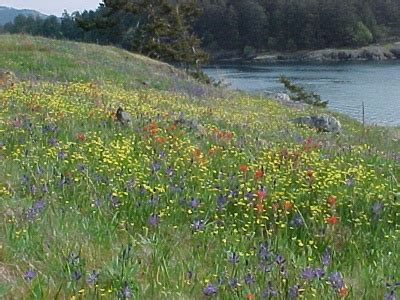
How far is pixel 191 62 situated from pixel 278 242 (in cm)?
4467

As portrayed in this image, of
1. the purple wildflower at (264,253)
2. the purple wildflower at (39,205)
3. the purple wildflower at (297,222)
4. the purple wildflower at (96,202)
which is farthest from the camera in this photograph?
the purple wildflower at (297,222)

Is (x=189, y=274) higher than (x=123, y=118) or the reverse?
the reverse

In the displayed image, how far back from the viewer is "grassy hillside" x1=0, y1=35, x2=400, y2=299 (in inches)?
131

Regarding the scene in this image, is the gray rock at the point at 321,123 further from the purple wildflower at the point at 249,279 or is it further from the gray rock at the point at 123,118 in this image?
the purple wildflower at the point at 249,279

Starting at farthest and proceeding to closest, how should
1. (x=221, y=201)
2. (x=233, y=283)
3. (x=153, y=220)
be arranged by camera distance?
(x=221, y=201)
(x=153, y=220)
(x=233, y=283)

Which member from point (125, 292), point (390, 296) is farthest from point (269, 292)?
point (125, 292)

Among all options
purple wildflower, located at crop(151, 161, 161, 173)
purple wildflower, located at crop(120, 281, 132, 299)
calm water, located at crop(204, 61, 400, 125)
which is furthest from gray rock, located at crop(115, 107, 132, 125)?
calm water, located at crop(204, 61, 400, 125)

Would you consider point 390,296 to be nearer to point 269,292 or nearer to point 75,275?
point 269,292

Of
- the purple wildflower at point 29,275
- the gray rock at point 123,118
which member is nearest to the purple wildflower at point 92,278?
the purple wildflower at point 29,275

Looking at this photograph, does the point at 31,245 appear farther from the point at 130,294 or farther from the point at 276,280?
the point at 276,280

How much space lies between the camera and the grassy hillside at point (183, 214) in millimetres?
3328

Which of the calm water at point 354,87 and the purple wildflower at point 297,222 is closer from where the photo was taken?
the purple wildflower at point 297,222

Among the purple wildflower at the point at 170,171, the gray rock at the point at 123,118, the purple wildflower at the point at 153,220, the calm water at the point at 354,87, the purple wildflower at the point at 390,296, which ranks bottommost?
the calm water at the point at 354,87

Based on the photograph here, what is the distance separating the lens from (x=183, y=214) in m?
4.71
